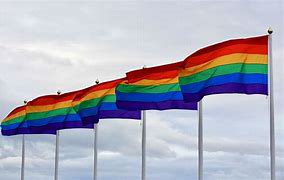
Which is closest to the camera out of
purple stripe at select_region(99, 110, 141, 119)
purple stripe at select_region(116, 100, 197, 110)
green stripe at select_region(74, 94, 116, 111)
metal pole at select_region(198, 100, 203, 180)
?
metal pole at select_region(198, 100, 203, 180)

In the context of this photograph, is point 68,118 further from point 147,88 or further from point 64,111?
point 147,88

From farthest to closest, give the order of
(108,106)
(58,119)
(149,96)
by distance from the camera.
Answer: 1. (58,119)
2. (108,106)
3. (149,96)

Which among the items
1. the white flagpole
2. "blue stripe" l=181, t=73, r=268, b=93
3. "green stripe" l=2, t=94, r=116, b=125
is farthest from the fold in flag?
the white flagpole

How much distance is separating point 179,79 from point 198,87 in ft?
3.41

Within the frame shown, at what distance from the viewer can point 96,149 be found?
37312 mm

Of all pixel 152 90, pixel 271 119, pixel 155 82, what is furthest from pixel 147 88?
pixel 271 119

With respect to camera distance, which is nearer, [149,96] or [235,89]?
[235,89]

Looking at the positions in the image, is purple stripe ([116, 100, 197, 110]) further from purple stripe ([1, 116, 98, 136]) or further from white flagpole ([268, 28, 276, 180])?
white flagpole ([268, 28, 276, 180])

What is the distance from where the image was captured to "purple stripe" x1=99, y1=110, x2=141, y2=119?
34281 millimetres

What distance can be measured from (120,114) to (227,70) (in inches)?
350

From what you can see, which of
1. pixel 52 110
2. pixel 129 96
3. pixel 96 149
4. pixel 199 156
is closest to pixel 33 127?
pixel 52 110

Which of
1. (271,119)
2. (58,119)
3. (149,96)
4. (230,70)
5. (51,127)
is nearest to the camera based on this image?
(271,119)

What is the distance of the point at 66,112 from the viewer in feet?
125

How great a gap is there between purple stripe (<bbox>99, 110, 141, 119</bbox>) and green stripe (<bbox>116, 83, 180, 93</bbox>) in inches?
112
